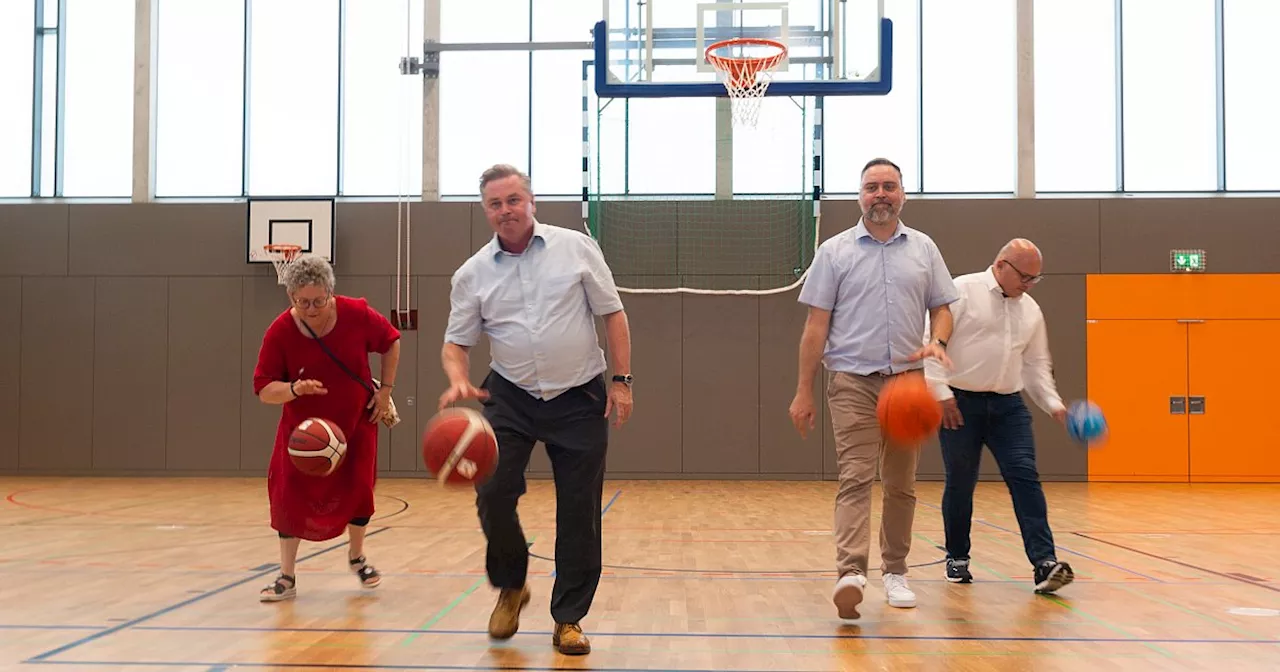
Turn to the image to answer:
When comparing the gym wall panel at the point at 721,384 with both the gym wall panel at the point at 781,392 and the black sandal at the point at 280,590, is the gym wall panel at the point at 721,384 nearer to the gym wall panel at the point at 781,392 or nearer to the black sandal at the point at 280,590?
the gym wall panel at the point at 781,392

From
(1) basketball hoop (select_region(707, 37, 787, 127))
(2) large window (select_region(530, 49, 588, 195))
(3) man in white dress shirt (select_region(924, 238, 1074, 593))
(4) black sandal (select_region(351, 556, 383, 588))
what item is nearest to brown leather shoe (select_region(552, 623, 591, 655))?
(4) black sandal (select_region(351, 556, 383, 588))

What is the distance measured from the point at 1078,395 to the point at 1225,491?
178 centimetres

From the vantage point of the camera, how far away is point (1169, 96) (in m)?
12.3

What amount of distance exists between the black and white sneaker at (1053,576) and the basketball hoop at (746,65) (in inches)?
224

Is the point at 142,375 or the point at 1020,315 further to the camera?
the point at 142,375

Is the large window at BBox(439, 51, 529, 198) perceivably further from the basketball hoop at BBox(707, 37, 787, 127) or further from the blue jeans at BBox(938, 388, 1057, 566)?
the blue jeans at BBox(938, 388, 1057, 566)

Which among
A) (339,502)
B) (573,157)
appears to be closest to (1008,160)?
(573,157)

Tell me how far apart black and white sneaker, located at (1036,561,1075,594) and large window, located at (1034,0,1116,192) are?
886cm

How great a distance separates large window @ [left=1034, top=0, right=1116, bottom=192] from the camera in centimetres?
1228

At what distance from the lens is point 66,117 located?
12.7 meters

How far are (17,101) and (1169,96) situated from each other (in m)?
13.9

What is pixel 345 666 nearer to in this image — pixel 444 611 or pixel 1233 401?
pixel 444 611

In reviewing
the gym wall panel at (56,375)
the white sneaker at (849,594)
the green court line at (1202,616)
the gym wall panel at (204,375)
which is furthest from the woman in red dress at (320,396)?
the gym wall panel at (56,375)

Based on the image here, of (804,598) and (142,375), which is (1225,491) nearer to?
(804,598)
